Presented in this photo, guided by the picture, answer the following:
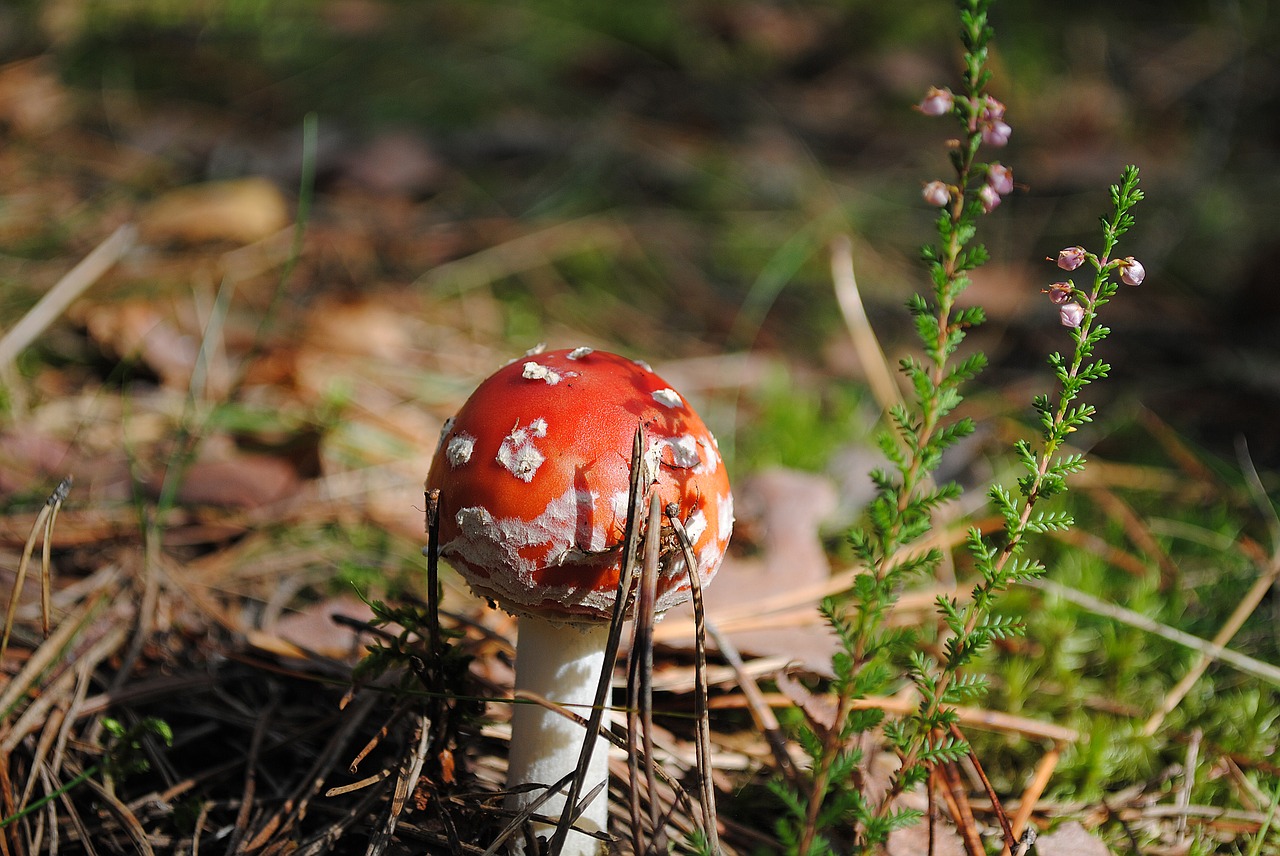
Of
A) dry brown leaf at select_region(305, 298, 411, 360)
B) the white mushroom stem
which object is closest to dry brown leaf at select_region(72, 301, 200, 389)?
dry brown leaf at select_region(305, 298, 411, 360)

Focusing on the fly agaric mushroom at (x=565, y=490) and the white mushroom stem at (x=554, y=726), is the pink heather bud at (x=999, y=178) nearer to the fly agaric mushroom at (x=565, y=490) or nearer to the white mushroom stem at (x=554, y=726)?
the fly agaric mushroom at (x=565, y=490)

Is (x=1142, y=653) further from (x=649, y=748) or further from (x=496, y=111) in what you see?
(x=496, y=111)

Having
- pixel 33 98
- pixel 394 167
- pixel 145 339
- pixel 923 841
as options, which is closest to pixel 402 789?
pixel 923 841

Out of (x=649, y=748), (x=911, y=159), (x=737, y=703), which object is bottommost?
(x=737, y=703)

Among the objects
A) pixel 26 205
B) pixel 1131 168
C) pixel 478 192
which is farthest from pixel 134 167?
pixel 1131 168

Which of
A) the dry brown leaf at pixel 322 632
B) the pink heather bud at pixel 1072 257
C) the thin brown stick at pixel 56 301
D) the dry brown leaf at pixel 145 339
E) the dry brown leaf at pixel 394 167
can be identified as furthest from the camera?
the dry brown leaf at pixel 394 167

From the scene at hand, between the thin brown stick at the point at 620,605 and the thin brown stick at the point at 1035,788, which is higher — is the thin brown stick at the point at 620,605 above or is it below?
above

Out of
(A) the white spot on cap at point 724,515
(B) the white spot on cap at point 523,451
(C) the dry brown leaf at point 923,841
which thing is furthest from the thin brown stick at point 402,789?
(C) the dry brown leaf at point 923,841

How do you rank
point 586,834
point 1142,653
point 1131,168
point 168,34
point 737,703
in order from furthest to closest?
point 168,34
point 1142,653
point 737,703
point 586,834
point 1131,168
